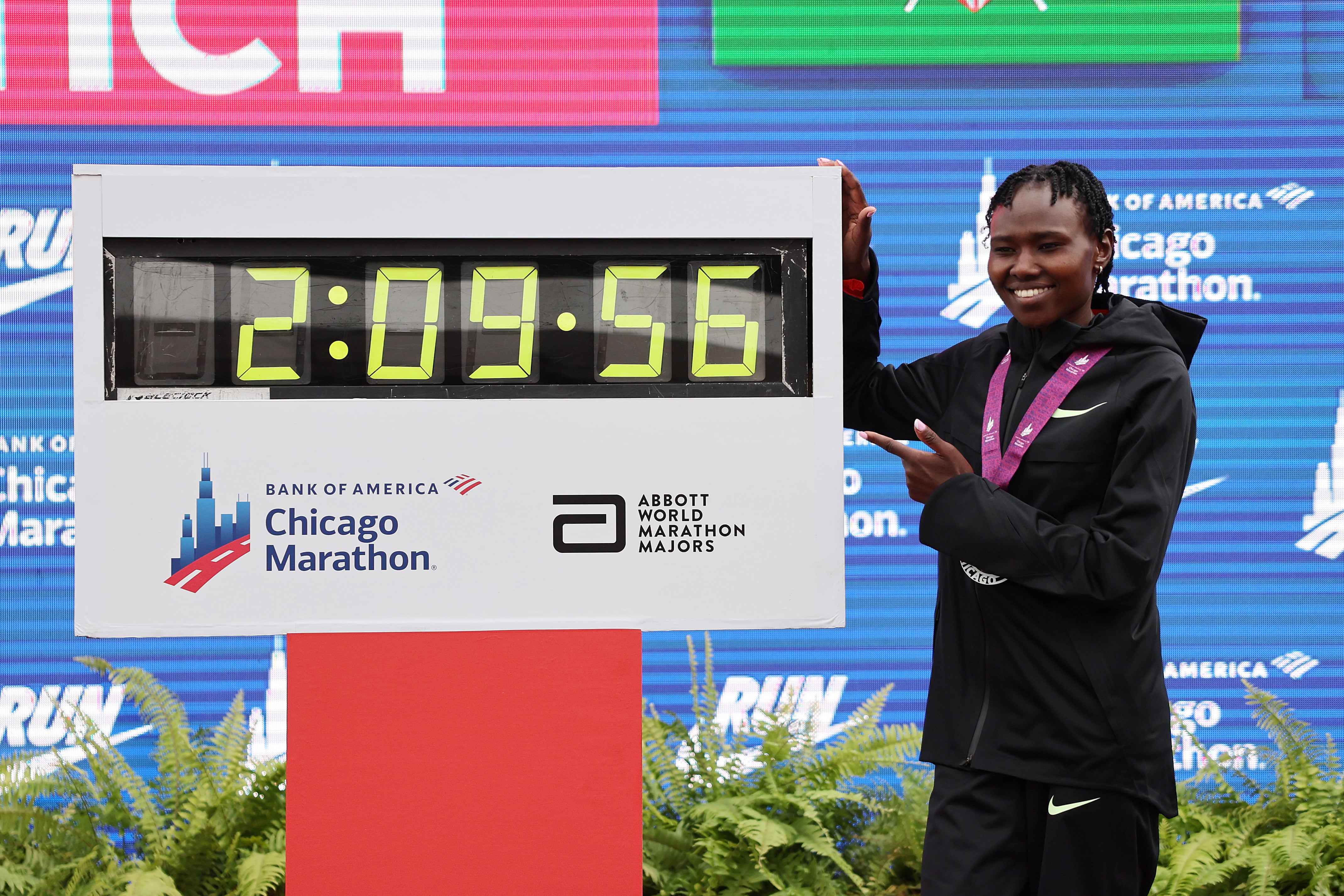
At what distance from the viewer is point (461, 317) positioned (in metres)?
2.30

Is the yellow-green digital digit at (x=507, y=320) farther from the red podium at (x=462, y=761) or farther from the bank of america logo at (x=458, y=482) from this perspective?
the red podium at (x=462, y=761)

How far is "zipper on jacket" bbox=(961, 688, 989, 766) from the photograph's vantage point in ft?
7.25

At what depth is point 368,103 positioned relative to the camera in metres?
4.64

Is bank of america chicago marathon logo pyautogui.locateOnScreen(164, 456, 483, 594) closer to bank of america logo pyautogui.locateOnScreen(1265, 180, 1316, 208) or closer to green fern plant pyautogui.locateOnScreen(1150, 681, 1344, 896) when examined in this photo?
green fern plant pyautogui.locateOnScreen(1150, 681, 1344, 896)

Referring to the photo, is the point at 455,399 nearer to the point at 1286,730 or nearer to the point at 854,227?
the point at 854,227

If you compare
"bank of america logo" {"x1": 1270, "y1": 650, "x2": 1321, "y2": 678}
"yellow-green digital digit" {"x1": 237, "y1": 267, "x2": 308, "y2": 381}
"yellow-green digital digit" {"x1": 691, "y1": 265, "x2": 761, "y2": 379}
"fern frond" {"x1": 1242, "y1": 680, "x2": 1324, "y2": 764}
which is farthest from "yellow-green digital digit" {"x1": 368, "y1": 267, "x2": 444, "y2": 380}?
"bank of america logo" {"x1": 1270, "y1": 650, "x2": 1321, "y2": 678}

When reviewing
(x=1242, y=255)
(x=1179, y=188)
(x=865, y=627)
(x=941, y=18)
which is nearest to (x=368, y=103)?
(x=941, y=18)

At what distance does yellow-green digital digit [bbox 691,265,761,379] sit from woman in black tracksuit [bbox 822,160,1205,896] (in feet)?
1.15

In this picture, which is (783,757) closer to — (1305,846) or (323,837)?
(1305,846)

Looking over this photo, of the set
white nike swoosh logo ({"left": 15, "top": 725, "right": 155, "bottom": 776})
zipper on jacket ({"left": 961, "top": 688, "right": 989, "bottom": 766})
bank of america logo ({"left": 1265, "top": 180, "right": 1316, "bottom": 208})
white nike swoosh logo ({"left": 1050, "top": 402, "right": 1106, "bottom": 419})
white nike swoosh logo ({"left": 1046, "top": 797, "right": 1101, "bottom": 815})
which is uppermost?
bank of america logo ({"left": 1265, "top": 180, "right": 1316, "bottom": 208})

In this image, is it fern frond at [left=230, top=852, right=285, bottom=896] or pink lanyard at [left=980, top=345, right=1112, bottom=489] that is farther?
fern frond at [left=230, top=852, right=285, bottom=896]

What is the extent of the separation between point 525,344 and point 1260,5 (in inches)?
163

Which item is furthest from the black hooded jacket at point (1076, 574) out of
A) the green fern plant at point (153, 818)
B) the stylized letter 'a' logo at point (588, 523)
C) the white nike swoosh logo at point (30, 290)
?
the white nike swoosh logo at point (30, 290)

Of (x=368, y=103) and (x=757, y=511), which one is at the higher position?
(x=368, y=103)
